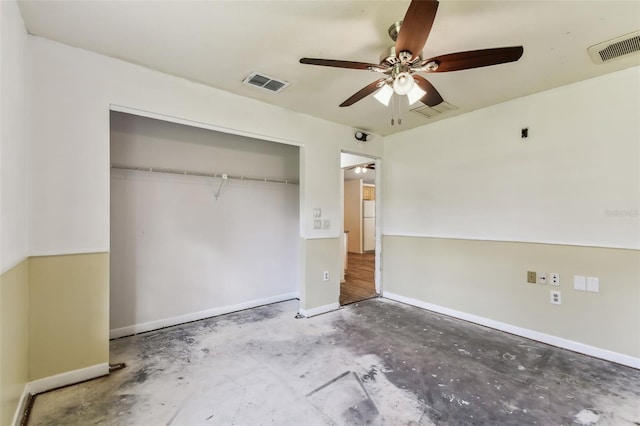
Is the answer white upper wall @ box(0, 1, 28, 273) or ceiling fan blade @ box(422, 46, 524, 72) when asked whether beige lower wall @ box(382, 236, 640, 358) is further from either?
white upper wall @ box(0, 1, 28, 273)

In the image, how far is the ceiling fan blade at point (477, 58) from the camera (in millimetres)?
1530

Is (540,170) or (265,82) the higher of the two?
(265,82)

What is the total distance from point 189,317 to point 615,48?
15.6 feet

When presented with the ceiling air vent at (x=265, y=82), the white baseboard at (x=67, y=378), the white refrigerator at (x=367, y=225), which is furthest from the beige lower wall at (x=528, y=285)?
the white refrigerator at (x=367, y=225)

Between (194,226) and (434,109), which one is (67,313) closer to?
(194,226)

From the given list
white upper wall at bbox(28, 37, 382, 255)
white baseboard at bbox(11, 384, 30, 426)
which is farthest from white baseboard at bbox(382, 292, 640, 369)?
white baseboard at bbox(11, 384, 30, 426)

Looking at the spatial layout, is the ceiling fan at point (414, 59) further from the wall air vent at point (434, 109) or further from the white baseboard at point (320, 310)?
the white baseboard at point (320, 310)

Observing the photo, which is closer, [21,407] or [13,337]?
[13,337]

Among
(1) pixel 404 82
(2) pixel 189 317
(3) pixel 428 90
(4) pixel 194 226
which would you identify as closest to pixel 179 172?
(4) pixel 194 226

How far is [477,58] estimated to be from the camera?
5.32 ft

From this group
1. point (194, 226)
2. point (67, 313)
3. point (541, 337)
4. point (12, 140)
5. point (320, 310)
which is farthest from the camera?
point (320, 310)

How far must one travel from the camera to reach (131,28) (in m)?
1.91

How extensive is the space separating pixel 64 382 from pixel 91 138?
1883mm

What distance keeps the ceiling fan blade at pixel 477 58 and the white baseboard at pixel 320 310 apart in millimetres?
2929
